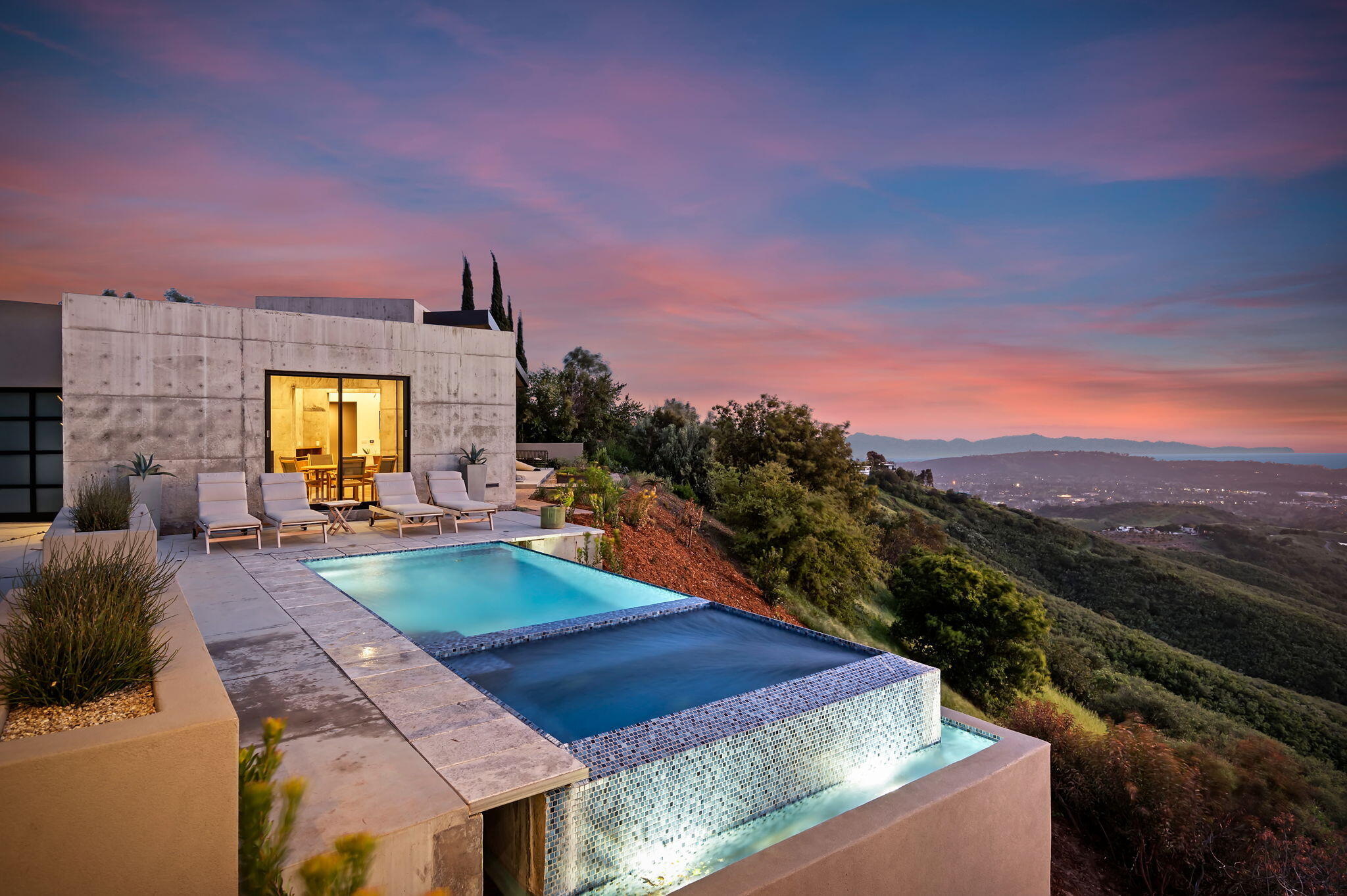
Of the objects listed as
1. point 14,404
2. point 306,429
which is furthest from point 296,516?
point 14,404

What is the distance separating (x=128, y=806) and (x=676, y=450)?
64.9ft

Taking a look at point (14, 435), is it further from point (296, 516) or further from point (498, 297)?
point (498, 297)

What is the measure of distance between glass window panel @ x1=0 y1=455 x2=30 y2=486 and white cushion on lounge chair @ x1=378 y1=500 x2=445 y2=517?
5.76 meters

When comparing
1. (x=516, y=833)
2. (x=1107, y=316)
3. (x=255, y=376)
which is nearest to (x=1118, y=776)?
(x=516, y=833)

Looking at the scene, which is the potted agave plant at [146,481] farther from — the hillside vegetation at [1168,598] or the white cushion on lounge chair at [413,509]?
the hillside vegetation at [1168,598]

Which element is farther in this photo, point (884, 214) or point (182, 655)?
point (884, 214)

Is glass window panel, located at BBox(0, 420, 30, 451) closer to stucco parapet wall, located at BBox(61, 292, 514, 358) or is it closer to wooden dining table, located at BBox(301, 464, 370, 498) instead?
stucco parapet wall, located at BBox(61, 292, 514, 358)

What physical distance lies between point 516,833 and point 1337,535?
139 feet

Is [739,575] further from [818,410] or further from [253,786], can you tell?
[253,786]

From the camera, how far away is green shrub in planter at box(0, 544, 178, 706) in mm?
2105

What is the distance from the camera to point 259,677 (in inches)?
145

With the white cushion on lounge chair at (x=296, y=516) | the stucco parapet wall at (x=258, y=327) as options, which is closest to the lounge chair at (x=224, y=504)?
the white cushion on lounge chair at (x=296, y=516)

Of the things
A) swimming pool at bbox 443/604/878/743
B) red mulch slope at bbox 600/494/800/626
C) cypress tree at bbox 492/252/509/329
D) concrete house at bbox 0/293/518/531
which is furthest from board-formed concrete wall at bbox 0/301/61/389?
cypress tree at bbox 492/252/509/329

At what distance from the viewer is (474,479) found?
35.7 feet
